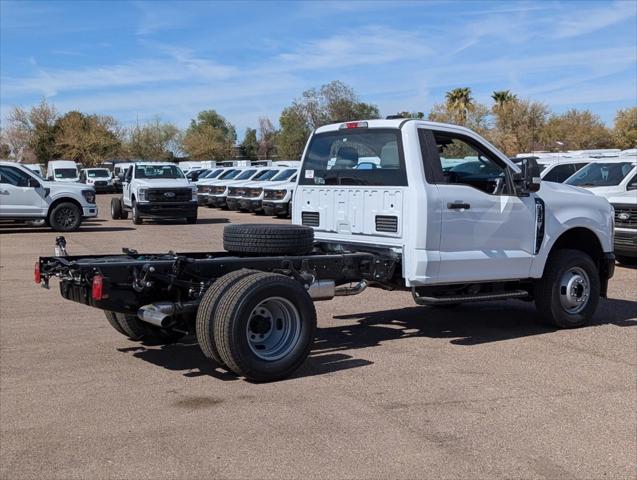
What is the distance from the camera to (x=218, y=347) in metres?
6.45

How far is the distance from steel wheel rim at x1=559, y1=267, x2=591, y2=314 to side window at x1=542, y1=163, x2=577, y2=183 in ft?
37.2

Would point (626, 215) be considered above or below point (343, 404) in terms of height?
above

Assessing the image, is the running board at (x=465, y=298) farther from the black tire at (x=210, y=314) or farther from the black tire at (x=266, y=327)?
the black tire at (x=210, y=314)

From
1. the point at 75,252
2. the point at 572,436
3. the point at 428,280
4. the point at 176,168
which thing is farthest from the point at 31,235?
the point at 572,436

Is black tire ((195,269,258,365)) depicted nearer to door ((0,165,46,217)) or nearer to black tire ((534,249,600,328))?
black tire ((534,249,600,328))

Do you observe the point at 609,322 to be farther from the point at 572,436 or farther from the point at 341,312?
the point at 572,436

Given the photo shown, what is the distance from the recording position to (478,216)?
26.5 feet

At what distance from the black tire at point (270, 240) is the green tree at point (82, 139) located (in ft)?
223

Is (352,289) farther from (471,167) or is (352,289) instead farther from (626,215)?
(626,215)

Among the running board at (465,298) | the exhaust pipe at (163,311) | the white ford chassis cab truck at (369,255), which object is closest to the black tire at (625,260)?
the white ford chassis cab truck at (369,255)

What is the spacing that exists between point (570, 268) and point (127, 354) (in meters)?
4.88

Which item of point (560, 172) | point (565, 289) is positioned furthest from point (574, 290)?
point (560, 172)

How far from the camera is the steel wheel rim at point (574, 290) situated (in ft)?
29.0

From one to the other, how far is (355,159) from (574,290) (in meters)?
2.89
